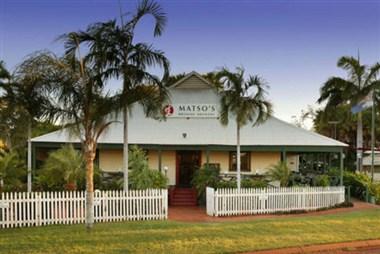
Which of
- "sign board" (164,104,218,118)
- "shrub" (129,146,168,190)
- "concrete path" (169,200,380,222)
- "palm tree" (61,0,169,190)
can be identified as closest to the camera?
"palm tree" (61,0,169,190)

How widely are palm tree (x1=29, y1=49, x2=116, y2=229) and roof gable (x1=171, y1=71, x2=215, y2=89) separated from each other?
1188cm

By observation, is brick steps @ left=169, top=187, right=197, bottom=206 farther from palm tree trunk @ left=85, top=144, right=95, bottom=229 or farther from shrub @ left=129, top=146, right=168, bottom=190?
palm tree trunk @ left=85, top=144, right=95, bottom=229

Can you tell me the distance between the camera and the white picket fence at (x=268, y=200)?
15484 millimetres

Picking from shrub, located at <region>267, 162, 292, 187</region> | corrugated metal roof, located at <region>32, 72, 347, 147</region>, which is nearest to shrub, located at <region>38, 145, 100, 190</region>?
corrugated metal roof, located at <region>32, 72, 347, 147</region>

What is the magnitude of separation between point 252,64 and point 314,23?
4.65 m

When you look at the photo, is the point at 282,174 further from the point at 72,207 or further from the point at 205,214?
the point at 72,207

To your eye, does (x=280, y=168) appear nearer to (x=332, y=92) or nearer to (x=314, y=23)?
(x=314, y=23)

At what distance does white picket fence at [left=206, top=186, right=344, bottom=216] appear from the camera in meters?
15.5

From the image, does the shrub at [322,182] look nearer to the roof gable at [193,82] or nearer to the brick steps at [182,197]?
the brick steps at [182,197]

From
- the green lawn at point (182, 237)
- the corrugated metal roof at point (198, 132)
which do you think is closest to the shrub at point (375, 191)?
the corrugated metal roof at point (198, 132)

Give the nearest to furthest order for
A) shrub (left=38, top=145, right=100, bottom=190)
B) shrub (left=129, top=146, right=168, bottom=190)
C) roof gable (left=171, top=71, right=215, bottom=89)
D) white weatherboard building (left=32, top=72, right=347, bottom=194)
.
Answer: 1. shrub (left=38, top=145, right=100, bottom=190)
2. shrub (left=129, top=146, right=168, bottom=190)
3. white weatherboard building (left=32, top=72, right=347, bottom=194)
4. roof gable (left=171, top=71, right=215, bottom=89)

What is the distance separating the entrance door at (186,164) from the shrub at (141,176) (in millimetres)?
4711

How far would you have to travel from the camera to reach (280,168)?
62.1 feet

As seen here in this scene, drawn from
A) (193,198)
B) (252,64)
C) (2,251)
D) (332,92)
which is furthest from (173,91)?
(2,251)
